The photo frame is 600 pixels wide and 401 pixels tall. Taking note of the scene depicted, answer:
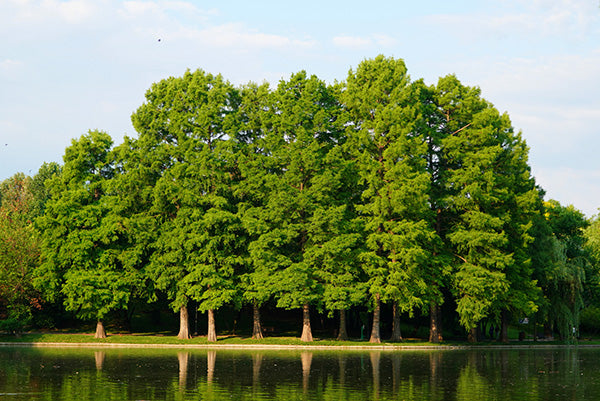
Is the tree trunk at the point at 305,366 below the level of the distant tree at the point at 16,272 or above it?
below

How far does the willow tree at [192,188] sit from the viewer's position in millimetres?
58812

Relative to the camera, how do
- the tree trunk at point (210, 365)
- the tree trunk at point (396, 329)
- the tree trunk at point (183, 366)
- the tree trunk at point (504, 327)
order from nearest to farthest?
the tree trunk at point (183, 366), the tree trunk at point (210, 365), the tree trunk at point (396, 329), the tree trunk at point (504, 327)

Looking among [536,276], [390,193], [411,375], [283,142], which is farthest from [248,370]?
[536,276]

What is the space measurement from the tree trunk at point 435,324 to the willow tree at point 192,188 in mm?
18261

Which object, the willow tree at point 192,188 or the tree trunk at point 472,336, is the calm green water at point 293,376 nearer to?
the willow tree at point 192,188

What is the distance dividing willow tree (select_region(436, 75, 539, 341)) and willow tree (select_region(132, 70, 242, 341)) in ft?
66.4

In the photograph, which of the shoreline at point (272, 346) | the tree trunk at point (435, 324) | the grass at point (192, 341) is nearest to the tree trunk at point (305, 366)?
the shoreline at point (272, 346)

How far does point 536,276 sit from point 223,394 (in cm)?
4754

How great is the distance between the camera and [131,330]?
71250 mm

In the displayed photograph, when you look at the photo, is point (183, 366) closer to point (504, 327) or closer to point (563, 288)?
point (504, 327)

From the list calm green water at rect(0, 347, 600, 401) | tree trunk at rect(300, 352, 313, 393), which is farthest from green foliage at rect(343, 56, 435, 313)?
tree trunk at rect(300, 352, 313, 393)

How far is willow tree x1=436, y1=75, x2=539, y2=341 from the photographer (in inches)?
2264

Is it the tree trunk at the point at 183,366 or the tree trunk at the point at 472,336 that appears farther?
the tree trunk at the point at 472,336

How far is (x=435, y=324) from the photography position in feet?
199
